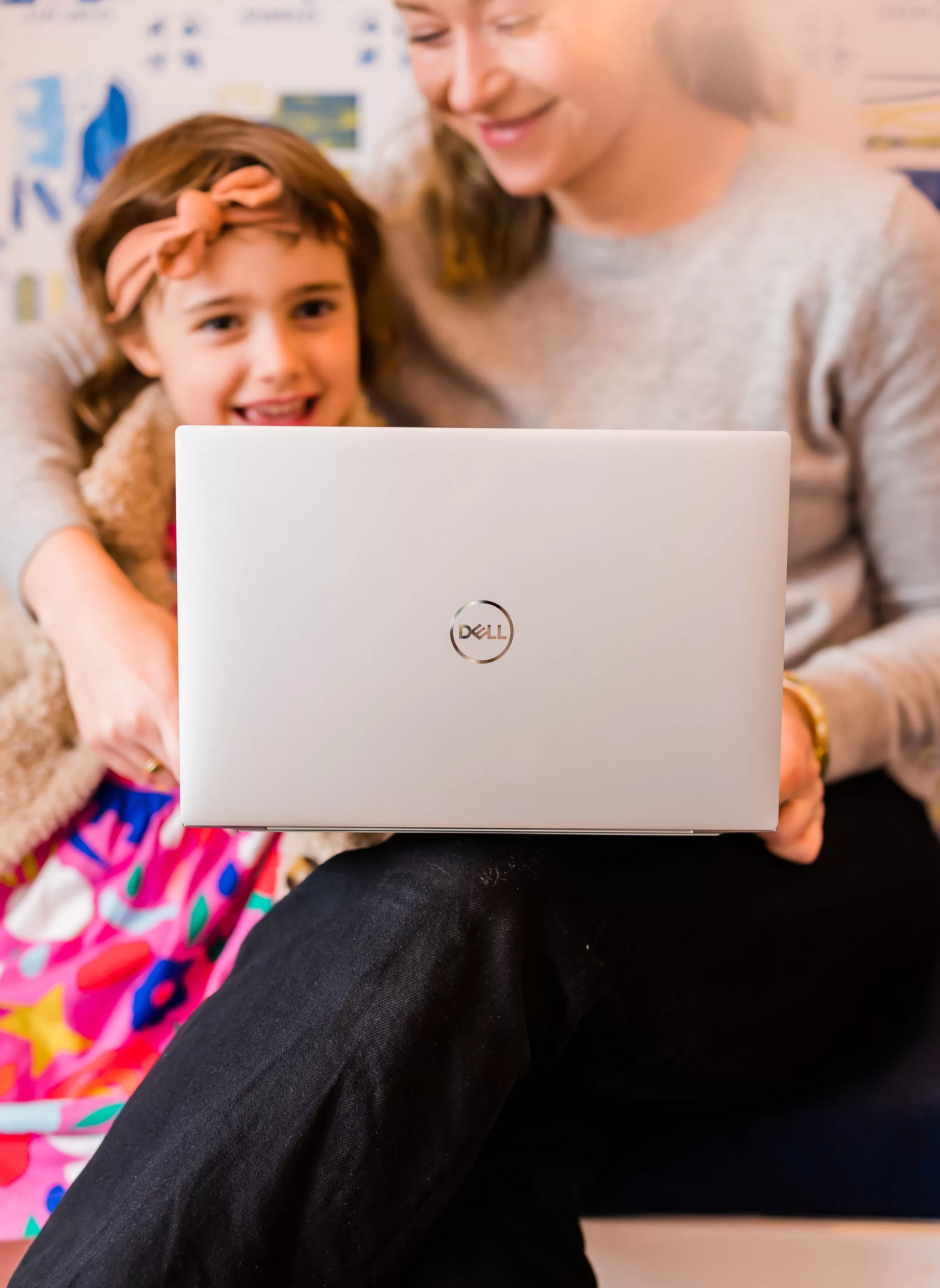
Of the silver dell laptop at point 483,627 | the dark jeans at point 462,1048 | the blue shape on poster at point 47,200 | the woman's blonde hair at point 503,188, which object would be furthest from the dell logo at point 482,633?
the blue shape on poster at point 47,200

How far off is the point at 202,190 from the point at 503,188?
11.6 inches

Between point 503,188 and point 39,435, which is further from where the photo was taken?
point 503,188

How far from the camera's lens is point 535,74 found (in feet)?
2.84

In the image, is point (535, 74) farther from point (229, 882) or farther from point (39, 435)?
point (229, 882)

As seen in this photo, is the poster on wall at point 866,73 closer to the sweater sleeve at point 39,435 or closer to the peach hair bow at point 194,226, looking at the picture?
the peach hair bow at point 194,226

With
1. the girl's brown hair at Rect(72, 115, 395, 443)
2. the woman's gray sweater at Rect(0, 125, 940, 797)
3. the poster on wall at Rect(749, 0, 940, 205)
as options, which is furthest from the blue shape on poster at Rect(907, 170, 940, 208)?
the girl's brown hair at Rect(72, 115, 395, 443)

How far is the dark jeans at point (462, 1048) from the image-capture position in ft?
1.64

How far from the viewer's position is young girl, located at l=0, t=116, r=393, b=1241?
75 centimetres

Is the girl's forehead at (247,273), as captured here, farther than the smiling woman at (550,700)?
Yes

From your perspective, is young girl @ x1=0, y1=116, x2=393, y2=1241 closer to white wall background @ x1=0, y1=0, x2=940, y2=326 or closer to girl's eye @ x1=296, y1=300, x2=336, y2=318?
girl's eye @ x1=296, y1=300, x2=336, y2=318

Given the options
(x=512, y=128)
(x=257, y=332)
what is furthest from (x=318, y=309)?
(x=512, y=128)

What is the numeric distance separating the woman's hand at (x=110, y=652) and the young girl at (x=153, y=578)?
0.09ft

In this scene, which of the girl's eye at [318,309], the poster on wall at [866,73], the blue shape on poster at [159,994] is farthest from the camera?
the poster on wall at [866,73]

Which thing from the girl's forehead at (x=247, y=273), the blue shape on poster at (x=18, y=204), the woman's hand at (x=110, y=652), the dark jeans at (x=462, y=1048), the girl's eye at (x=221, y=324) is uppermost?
the blue shape on poster at (x=18, y=204)
